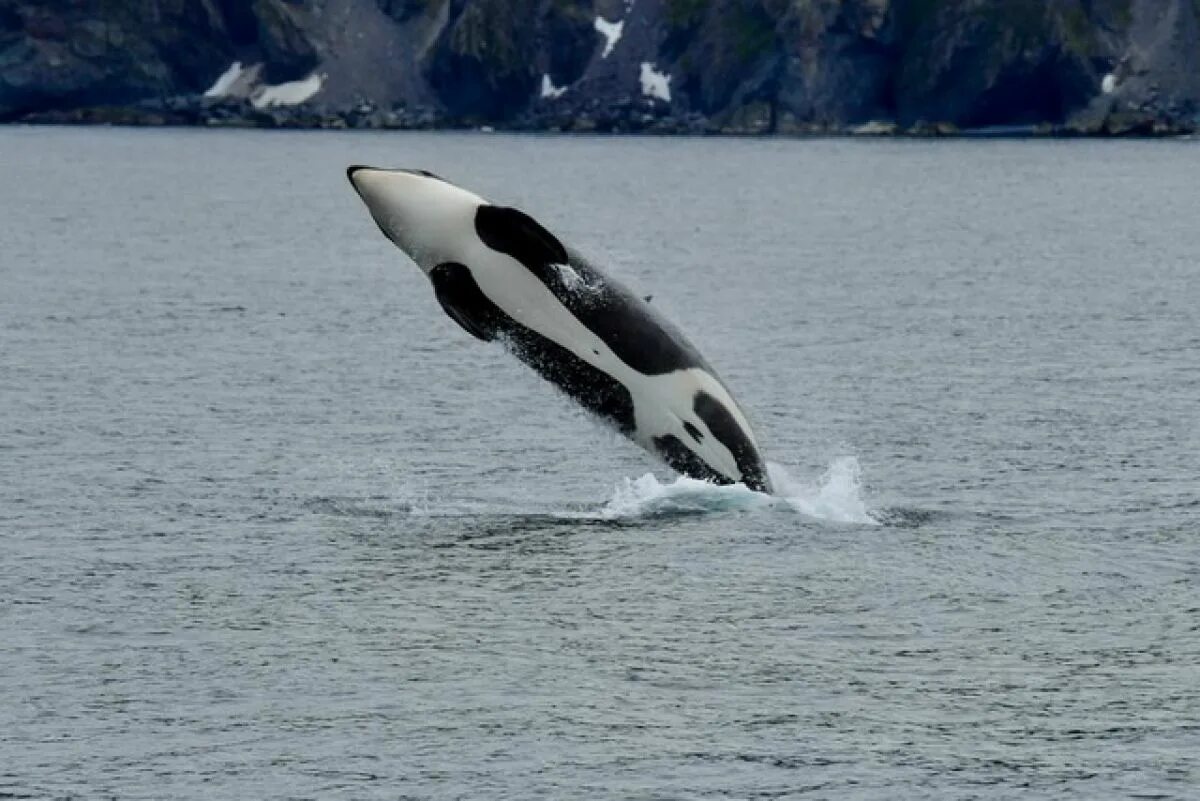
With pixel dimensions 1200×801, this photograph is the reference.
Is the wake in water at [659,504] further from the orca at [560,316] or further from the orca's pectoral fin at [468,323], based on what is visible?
the orca's pectoral fin at [468,323]

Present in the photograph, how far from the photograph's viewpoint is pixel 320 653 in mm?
33844

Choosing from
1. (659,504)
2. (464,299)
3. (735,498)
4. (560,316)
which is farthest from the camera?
(659,504)

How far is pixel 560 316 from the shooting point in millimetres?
40906

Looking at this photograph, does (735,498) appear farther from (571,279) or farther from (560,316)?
(571,279)

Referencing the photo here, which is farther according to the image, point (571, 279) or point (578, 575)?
point (571, 279)

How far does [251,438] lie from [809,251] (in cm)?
7890

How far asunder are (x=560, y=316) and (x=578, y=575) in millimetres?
4808

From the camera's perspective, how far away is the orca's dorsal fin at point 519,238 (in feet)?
131

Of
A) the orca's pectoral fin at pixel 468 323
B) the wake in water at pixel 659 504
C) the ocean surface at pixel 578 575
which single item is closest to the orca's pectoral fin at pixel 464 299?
the orca's pectoral fin at pixel 468 323

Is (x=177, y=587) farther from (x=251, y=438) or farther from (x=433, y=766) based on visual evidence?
(x=251, y=438)

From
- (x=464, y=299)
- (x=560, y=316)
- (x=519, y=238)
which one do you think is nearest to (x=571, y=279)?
(x=560, y=316)

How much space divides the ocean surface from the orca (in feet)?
6.38

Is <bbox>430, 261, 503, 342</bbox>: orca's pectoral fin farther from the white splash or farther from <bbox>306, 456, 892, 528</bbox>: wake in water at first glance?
<bbox>306, 456, 892, 528</bbox>: wake in water

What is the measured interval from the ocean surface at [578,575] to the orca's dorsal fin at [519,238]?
4.82 meters
